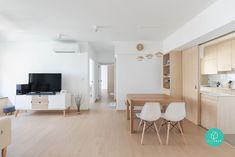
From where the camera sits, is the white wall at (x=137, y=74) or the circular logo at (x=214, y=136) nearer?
the circular logo at (x=214, y=136)

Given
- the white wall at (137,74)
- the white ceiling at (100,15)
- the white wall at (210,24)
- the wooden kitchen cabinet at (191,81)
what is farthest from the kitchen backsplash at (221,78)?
the white ceiling at (100,15)

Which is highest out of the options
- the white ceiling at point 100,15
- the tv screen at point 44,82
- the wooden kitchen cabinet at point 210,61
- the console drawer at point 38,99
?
the white ceiling at point 100,15

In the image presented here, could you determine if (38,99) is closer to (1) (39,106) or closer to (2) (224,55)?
(1) (39,106)

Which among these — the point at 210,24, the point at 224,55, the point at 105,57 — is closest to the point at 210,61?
the point at 224,55

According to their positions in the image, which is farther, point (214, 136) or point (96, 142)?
point (96, 142)

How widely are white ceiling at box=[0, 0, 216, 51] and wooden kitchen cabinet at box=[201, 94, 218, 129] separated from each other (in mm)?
1818

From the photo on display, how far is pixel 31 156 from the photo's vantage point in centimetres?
282

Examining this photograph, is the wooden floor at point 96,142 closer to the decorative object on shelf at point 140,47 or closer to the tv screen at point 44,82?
the tv screen at point 44,82

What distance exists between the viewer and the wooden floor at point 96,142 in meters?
2.93

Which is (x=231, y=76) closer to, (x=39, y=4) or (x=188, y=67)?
(x=188, y=67)

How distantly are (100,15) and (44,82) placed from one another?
11.1 feet

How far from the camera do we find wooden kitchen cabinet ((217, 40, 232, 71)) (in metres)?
4.91

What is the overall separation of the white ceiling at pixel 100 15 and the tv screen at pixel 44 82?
4.75ft

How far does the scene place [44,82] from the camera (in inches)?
239
